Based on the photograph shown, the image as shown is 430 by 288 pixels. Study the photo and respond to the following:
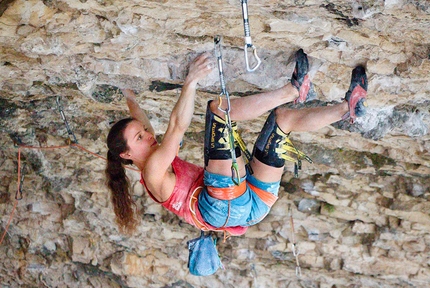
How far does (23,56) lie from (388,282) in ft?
17.4

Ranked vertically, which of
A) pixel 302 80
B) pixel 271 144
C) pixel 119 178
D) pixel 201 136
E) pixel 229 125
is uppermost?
pixel 302 80

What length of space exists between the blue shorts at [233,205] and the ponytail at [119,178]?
604 mm

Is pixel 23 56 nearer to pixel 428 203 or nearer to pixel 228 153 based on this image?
pixel 228 153

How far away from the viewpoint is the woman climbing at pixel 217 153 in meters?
3.39

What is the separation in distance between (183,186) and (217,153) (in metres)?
0.43

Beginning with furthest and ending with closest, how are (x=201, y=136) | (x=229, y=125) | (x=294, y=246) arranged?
(x=294, y=246) < (x=201, y=136) < (x=229, y=125)

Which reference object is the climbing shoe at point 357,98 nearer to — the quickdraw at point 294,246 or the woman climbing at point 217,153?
the woman climbing at point 217,153

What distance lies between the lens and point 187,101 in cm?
332

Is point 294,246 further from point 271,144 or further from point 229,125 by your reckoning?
point 229,125

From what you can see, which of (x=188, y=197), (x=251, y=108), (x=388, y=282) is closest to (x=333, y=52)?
(x=251, y=108)

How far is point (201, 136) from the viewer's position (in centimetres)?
598

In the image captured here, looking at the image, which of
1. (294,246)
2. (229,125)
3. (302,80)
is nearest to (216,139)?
(229,125)

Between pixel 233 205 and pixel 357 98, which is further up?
pixel 357 98

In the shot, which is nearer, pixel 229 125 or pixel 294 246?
pixel 229 125
